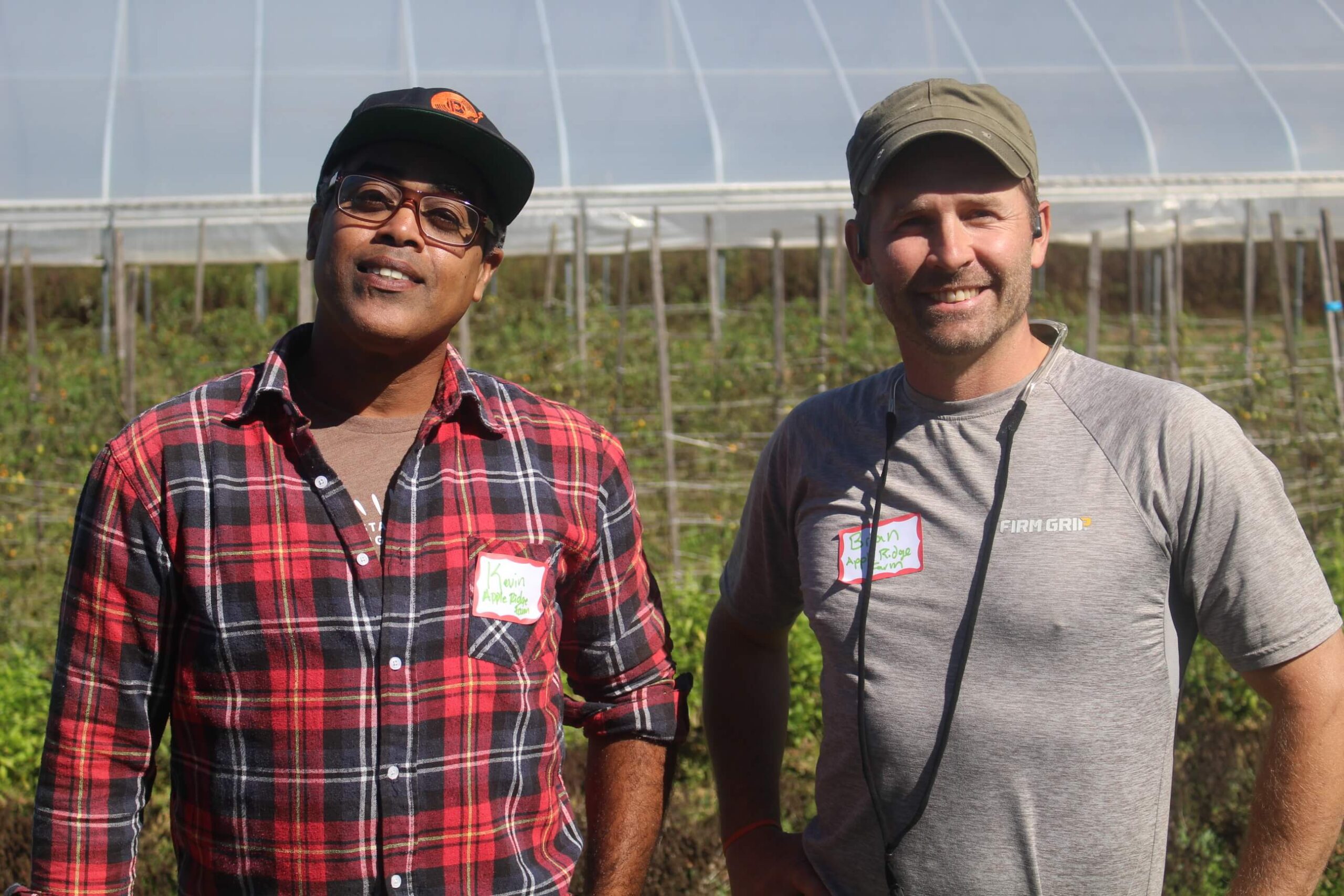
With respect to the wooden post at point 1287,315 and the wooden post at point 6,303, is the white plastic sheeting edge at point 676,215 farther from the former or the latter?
the wooden post at point 1287,315

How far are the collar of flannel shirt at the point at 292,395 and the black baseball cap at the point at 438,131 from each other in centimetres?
25

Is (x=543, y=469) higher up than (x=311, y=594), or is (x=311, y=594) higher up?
(x=543, y=469)

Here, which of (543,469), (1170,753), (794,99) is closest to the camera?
(1170,753)

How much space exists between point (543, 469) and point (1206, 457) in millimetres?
908

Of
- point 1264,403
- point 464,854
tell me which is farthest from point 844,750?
point 1264,403

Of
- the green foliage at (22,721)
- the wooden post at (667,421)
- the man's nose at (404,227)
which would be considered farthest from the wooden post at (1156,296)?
the man's nose at (404,227)

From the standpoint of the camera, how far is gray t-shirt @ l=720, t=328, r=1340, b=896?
5.14 ft

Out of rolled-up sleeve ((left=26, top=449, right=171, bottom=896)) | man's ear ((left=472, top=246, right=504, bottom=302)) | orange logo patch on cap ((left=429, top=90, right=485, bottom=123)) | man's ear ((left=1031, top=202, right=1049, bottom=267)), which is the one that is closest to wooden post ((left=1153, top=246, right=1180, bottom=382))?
man's ear ((left=1031, top=202, right=1049, bottom=267))

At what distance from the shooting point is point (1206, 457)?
1.57m

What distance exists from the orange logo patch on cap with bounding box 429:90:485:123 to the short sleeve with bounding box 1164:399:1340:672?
1.08m

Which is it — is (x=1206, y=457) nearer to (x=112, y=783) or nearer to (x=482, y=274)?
(x=482, y=274)

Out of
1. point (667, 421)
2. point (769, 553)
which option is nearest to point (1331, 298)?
point (667, 421)

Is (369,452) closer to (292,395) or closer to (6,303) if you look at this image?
(292,395)

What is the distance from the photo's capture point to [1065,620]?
1607 millimetres
